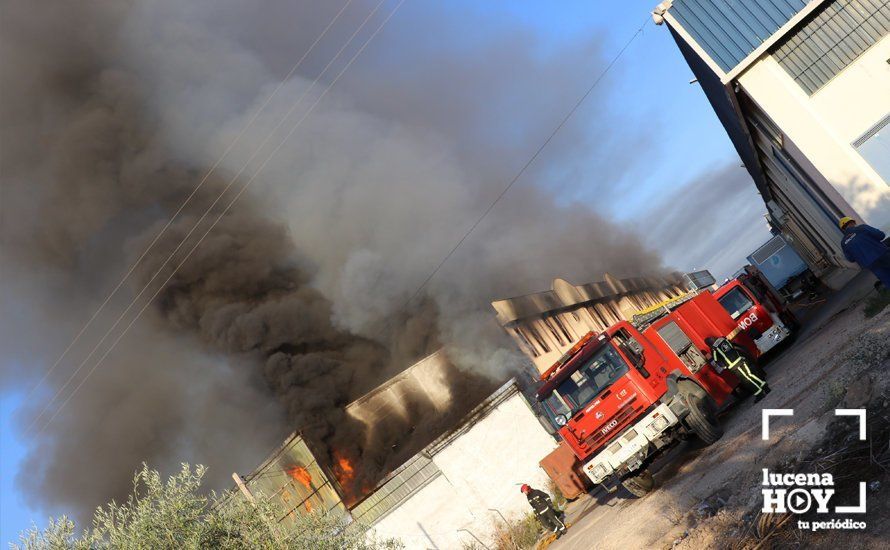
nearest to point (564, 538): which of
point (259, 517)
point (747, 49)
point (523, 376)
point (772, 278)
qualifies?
point (259, 517)

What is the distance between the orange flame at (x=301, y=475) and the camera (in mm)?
24312

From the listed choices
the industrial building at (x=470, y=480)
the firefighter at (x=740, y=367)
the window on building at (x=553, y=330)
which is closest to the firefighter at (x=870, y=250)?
the firefighter at (x=740, y=367)

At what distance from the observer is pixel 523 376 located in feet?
83.3

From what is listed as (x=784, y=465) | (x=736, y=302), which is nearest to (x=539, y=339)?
(x=736, y=302)

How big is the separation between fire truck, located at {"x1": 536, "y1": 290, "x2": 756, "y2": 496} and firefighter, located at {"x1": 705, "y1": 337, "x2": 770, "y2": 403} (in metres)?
0.45

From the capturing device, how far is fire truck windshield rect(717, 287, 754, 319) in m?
15.0

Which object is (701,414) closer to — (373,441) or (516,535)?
(516,535)

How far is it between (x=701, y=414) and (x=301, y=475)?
1776 cm

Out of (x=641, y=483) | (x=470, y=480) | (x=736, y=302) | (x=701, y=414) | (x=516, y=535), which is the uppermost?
(x=470, y=480)

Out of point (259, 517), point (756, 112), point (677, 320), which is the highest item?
point (756, 112)

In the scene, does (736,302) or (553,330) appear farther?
(553,330)

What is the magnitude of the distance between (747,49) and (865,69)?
7.29 ft

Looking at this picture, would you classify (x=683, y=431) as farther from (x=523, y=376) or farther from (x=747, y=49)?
(x=523, y=376)

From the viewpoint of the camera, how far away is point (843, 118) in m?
13.2
